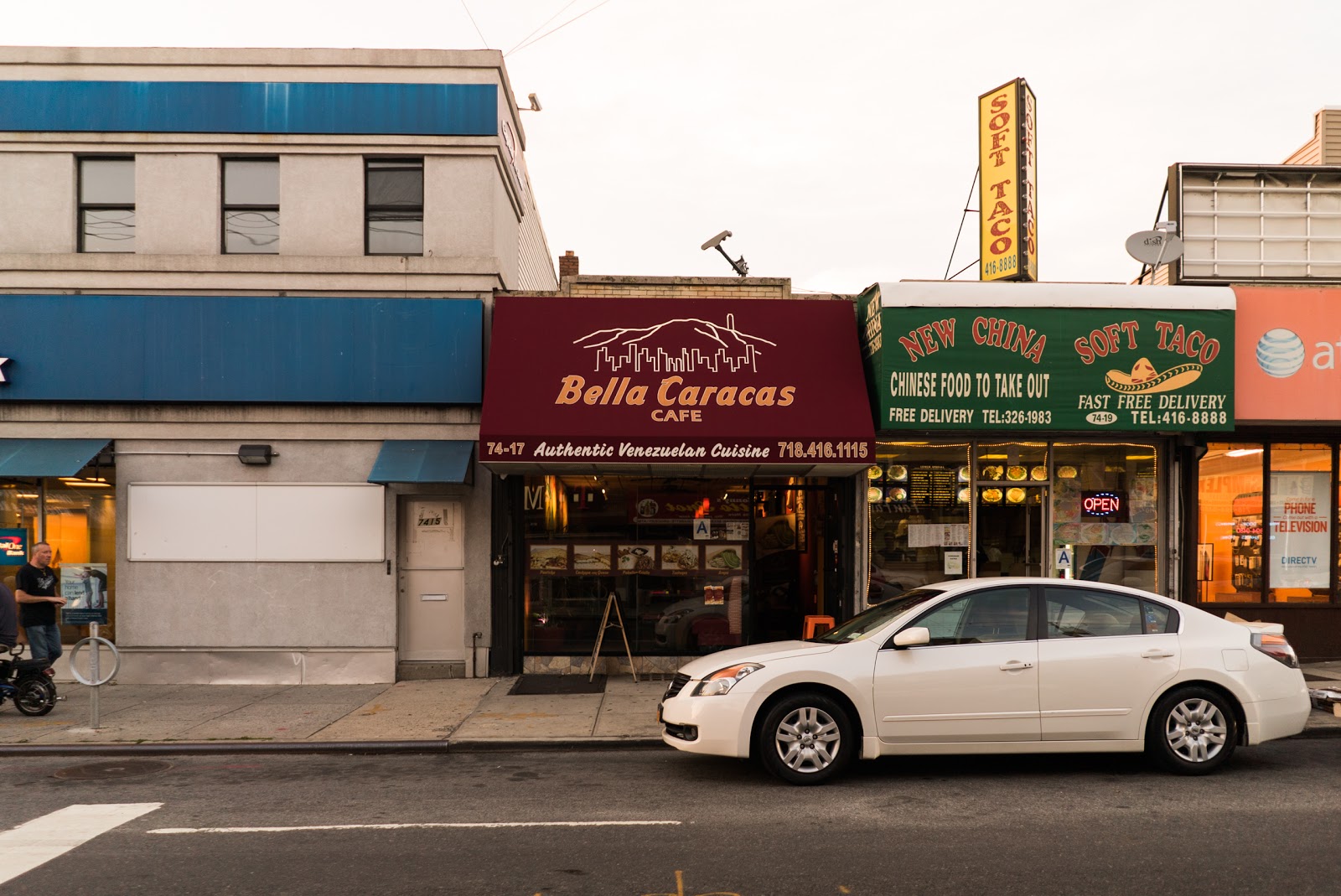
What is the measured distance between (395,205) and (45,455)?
5.26 m

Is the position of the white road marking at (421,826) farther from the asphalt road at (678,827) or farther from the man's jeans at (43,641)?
the man's jeans at (43,641)

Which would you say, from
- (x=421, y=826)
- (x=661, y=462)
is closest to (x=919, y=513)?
(x=661, y=462)

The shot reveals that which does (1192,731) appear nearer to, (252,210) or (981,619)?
(981,619)

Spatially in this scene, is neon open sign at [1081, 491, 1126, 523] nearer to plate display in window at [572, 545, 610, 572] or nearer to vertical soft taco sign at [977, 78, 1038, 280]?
vertical soft taco sign at [977, 78, 1038, 280]

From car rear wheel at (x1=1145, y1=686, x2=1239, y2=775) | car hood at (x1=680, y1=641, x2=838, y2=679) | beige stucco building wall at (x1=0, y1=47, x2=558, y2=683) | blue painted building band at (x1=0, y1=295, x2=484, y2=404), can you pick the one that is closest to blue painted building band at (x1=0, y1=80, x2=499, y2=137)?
beige stucco building wall at (x1=0, y1=47, x2=558, y2=683)

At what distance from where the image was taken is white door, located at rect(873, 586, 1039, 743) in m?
7.09

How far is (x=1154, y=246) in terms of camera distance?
12438 millimetres

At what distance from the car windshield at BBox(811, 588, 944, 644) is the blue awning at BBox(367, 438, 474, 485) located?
17.1 ft

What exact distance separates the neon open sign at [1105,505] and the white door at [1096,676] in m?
5.43

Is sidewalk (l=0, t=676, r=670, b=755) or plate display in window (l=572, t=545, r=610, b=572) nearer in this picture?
sidewalk (l=0, t=676, r=670, b=755)

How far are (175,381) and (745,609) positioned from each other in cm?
780

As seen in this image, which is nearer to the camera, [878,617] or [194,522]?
[878,617]

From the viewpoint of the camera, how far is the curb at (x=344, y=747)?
8.59 meters

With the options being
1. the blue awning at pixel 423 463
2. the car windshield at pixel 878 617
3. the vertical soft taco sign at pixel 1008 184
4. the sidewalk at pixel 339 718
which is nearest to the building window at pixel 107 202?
the blue awning at pixel 423 463
